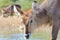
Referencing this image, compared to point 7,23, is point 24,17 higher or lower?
higher

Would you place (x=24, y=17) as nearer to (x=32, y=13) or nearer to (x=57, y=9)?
(x=32, y=13)

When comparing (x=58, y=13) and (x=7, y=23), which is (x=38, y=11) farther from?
(x=7, y=23)

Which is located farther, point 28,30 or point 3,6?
point 3,6

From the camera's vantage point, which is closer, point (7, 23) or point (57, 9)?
point (57, 9)

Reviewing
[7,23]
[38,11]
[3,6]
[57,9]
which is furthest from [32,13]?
[3,6]

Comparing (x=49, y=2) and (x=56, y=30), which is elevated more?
(x=49, y=2)

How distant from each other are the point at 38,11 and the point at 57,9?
33.0 inches

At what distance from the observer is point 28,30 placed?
40.8 ft

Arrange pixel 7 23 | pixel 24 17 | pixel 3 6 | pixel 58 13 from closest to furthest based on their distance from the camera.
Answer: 1. pixel 58 13
2. pixel 24 17
3. pixel 7 23
4. pixel 3 6

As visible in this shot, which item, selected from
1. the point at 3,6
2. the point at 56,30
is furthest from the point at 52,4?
the point at 3,6

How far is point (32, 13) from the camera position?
1232cm

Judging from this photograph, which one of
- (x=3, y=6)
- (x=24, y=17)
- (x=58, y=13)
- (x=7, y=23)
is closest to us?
(x=58, y=13)

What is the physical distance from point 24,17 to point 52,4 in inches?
48.7

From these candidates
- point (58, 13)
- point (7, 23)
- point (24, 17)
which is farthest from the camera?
point (7, 23)
